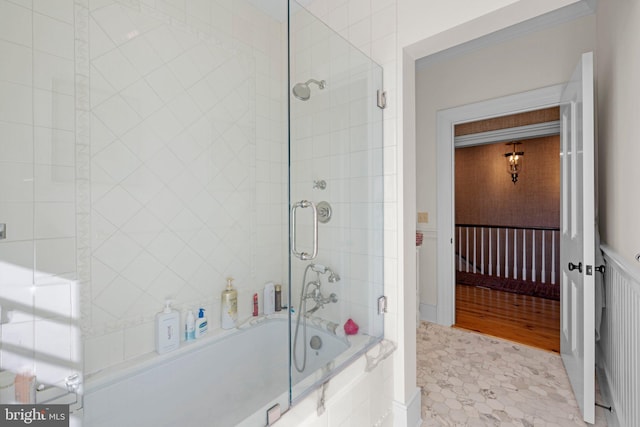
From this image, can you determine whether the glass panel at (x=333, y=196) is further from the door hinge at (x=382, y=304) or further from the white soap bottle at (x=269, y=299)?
the white soap bottle at (x=269, y=299)

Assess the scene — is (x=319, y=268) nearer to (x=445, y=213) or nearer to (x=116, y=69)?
(x=116, y=69)

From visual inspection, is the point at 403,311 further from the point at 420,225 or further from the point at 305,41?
the point at 420,225

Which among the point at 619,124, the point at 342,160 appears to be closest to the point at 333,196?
the point at 342,160

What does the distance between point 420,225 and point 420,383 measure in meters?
1.62

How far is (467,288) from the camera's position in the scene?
457 cm

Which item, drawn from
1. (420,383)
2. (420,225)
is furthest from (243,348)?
(420,225)

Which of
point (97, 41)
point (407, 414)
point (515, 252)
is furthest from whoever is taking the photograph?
point (515, 252)

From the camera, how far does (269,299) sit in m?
2.19

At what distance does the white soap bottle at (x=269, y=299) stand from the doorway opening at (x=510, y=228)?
81.1 inches

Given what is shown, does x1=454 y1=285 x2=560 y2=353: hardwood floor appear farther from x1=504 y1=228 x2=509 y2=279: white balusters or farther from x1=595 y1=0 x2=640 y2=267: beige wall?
x1=595 y1=0 x2=640 y2=267: beige wall

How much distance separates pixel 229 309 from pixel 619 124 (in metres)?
2.42

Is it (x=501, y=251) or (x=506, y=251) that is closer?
(x=506, y=251)

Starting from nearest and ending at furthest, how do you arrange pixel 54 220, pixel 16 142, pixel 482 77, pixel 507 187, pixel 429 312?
1. pixel 16 142
2. pixel 54 220
3. pixel 482 77
4. pixel 429 312
5. pixel 507 187

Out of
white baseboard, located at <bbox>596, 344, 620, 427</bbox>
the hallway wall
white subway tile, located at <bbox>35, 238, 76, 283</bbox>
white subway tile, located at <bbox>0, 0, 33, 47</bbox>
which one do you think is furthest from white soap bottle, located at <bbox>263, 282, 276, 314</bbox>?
the hallway wall
